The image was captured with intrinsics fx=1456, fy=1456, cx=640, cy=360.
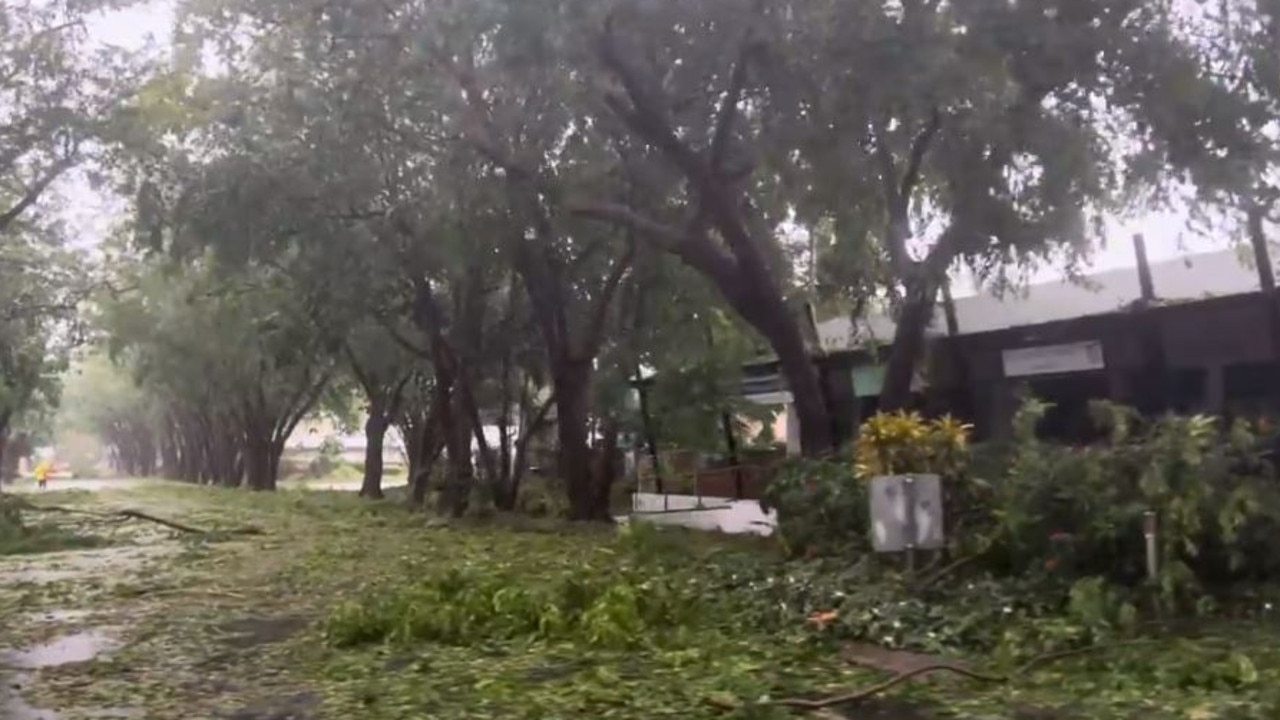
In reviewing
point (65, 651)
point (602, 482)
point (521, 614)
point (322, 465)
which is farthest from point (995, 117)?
point (322, 465)

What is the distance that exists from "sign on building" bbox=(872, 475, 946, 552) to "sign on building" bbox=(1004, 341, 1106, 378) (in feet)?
24.5

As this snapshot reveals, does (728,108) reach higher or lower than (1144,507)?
higher

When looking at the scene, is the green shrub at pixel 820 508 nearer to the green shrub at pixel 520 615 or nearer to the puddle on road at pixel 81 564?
the green shrub at pixel 520 615

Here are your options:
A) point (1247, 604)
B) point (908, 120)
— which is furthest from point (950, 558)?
point (908, 120)

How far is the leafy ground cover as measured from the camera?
7234 millimetres

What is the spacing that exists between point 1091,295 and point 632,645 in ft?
36.0

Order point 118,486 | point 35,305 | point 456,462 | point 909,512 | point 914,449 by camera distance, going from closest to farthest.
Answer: point 909,512 < point 914,449 < point 456,462 < point 35,305 < point 118,486

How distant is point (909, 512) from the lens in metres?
10.2

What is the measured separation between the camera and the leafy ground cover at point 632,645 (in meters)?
7.23

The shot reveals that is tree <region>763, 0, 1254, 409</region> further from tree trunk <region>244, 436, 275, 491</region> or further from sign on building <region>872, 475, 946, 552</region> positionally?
tree trunk <region>244, 436, 275, 491</region>

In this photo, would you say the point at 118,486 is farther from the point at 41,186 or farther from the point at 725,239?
the point at 725,239

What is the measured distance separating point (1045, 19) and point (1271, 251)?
4152 mm

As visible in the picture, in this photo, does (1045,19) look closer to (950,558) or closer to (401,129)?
(950,558)

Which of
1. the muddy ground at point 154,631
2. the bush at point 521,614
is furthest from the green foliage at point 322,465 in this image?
the bush at point 521,614
